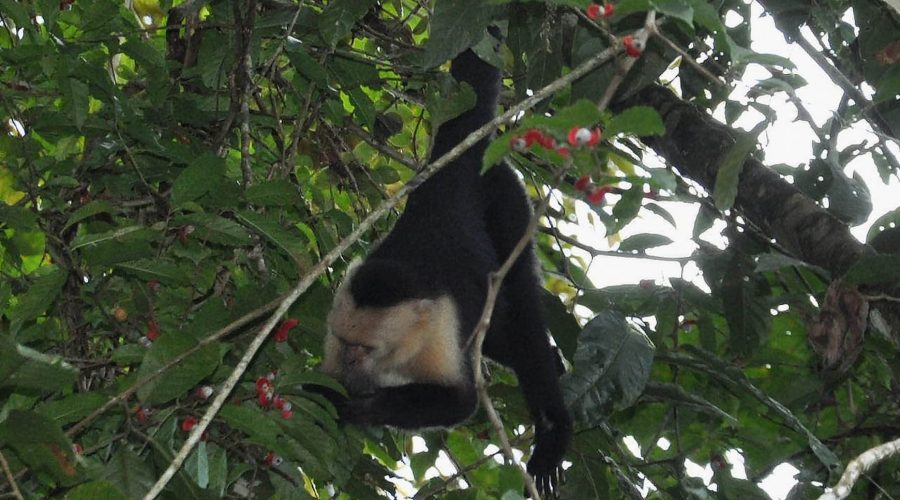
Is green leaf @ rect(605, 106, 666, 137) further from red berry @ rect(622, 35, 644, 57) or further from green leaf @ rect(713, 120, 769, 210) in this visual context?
green leaf @ rect(713, 120, 769, 210)

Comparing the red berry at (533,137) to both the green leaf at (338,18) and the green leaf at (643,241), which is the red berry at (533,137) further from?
the green leaf at (643,241)

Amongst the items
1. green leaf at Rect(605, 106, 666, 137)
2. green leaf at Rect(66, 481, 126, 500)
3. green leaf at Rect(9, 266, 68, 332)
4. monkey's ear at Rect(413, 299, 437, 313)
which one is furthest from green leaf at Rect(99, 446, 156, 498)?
monkey's ear at Rect(413, 299, 437, 313)

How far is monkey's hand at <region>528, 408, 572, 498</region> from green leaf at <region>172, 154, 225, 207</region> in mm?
1321

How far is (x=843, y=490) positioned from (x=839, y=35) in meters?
1.70

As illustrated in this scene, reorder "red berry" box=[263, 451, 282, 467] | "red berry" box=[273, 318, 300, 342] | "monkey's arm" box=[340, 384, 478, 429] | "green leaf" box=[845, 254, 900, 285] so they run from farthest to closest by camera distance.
Result: "monkey's arm" box=[340, 384, 478, 429] → "red berry" box=[263, 451, 282, 467] → "red berry" box=[273, 318, 300, 342] → "green leaf" box=[845, 254, 900, 285]

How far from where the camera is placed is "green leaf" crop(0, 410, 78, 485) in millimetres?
1729

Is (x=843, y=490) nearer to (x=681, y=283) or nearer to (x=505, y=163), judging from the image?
(x=681, y=283)

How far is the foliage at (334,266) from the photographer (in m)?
2.50

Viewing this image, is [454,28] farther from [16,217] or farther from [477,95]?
[16,217]

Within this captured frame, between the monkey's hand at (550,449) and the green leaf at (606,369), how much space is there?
36 centimetres

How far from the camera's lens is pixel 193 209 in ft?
8.82

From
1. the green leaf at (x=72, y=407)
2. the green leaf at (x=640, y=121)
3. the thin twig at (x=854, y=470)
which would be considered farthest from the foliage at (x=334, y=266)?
the thin twig at (x=854, y=470)

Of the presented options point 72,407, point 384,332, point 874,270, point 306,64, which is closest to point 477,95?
point 306,64

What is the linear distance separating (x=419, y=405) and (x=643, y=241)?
0.89 m
